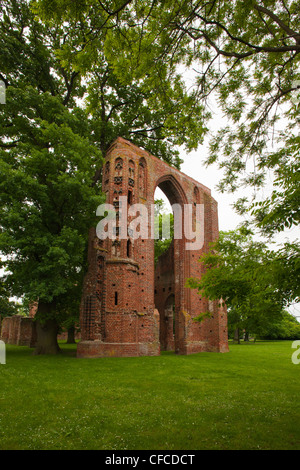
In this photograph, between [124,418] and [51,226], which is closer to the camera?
[124,418]

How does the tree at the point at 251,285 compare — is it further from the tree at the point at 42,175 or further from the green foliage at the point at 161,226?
the green foliage at the point at 161,226

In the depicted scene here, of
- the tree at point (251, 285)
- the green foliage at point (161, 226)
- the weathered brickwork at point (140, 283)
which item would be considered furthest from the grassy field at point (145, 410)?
the green foliage at point (161, 226)

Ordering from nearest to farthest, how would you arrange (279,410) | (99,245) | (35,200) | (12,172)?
1. (279,410)
2. (12,172)
3. (35,200)
4. (99,245)

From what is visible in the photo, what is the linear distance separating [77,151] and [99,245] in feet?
17.3

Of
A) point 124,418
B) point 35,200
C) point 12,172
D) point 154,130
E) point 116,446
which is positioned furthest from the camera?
point 154,130

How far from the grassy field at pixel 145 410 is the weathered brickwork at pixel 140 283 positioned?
168 inches

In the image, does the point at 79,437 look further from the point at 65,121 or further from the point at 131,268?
the point at 65,121

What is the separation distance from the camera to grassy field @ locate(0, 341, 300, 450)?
4.58 metres

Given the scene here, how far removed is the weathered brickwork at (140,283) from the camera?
15477 millimetres

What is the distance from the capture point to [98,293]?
15961 mm

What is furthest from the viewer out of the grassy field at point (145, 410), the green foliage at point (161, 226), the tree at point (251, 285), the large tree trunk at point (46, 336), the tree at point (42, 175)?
the green foliage at point (161, 226)

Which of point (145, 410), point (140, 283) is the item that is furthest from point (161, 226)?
point (145, 410)

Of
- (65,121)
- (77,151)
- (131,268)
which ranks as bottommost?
(131,268)
